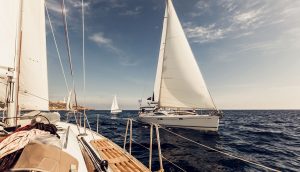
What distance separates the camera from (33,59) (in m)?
7.46

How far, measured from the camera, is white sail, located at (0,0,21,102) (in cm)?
494

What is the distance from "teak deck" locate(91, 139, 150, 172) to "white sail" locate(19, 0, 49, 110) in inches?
137

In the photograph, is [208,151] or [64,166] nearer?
[64,166]

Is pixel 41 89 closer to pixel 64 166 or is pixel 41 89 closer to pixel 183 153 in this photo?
pixel 64 166

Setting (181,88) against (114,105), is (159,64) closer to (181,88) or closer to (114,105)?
(181,88)

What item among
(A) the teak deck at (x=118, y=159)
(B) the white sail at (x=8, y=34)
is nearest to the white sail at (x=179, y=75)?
(A) the teak deck at (x=118, y=159)

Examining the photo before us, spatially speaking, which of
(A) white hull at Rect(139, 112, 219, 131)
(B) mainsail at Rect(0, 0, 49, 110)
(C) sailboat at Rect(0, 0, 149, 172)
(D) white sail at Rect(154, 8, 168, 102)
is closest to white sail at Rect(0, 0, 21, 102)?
(C) sailboat at Rect(0, 0, 149, 172)

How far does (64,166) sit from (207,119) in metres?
19.5

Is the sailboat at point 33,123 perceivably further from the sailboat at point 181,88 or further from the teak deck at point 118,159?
the sailboat at point 181,88

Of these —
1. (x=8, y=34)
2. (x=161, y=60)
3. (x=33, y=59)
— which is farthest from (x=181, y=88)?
(x=8, y=34)

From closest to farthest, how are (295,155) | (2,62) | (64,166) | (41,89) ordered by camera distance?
(64,166) → (2,62) → (41,89) → (295,155)

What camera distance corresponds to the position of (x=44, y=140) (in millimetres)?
2414

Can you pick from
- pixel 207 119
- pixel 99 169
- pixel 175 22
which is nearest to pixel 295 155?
pixel 207 119

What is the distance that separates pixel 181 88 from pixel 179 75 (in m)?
1.57
